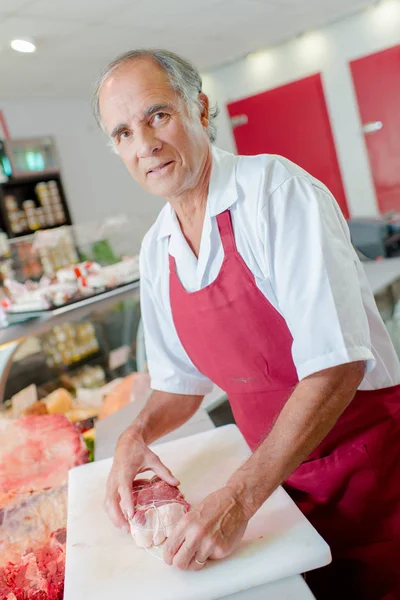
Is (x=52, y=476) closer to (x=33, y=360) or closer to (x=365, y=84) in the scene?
(x=33, y=360)

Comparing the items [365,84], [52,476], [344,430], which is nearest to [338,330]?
[344,430]

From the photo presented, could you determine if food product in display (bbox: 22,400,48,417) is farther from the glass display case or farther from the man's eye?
the man's eye

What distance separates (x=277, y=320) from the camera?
117 cm

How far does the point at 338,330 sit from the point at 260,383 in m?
0.28

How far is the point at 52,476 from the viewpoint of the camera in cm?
152

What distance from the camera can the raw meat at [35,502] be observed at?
1132 millimetres

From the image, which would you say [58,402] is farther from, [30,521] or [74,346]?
[30,521]

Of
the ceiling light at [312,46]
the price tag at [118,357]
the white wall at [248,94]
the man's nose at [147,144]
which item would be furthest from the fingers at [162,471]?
the ceiling light at [312,46]

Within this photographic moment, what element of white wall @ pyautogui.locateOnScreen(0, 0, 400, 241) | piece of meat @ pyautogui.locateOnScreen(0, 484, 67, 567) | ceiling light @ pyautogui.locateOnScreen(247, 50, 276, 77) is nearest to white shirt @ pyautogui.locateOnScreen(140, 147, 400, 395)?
piece of meat @ pyautogui.locateOnScreen(0, 484, 67, 567)

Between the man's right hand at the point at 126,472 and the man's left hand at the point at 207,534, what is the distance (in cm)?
18

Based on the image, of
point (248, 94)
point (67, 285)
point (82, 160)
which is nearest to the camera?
point (67, 285)

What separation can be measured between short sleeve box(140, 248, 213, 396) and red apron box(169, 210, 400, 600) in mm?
183

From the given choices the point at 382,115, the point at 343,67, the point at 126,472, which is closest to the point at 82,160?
the point at 343,67

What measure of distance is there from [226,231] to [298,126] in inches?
234
